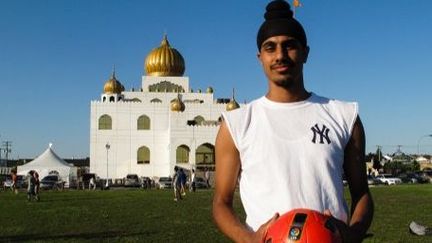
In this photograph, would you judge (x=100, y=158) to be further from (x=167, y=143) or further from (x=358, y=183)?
(x=358, y=183)

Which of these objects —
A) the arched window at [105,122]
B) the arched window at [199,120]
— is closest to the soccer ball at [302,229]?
the arched window at [199,120]

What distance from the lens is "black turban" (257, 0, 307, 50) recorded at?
304 cm

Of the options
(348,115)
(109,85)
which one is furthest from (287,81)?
(109,85)

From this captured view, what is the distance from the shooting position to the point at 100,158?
6234 cm

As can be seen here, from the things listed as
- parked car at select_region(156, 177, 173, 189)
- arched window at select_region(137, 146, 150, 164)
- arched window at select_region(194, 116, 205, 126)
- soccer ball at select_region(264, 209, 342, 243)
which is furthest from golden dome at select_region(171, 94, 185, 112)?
soccer ball at select_region(264, 209, 342, 243)

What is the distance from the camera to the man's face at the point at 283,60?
3.03 metres

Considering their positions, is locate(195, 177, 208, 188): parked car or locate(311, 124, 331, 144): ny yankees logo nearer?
locate(311, 124, 331, 144): ny yankees logo

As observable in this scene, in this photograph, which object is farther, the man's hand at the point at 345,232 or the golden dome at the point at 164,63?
the golden dome at the point at 164,63

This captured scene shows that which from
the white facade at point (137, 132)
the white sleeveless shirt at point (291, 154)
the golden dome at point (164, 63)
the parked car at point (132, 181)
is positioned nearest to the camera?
the white sleeveless shirt at point (291, 154)

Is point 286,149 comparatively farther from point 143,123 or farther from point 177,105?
point 143,123

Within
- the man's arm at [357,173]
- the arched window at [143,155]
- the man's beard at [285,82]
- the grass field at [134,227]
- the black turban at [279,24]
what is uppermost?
the arched window at [143,155]

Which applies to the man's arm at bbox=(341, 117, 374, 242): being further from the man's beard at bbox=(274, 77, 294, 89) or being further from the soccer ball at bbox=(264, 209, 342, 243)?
the soccer ball at bbox=(264, 209, 342, 243)

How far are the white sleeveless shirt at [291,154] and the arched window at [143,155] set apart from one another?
59.9m

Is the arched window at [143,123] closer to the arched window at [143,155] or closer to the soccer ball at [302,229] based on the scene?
the arched window at [143,155]
